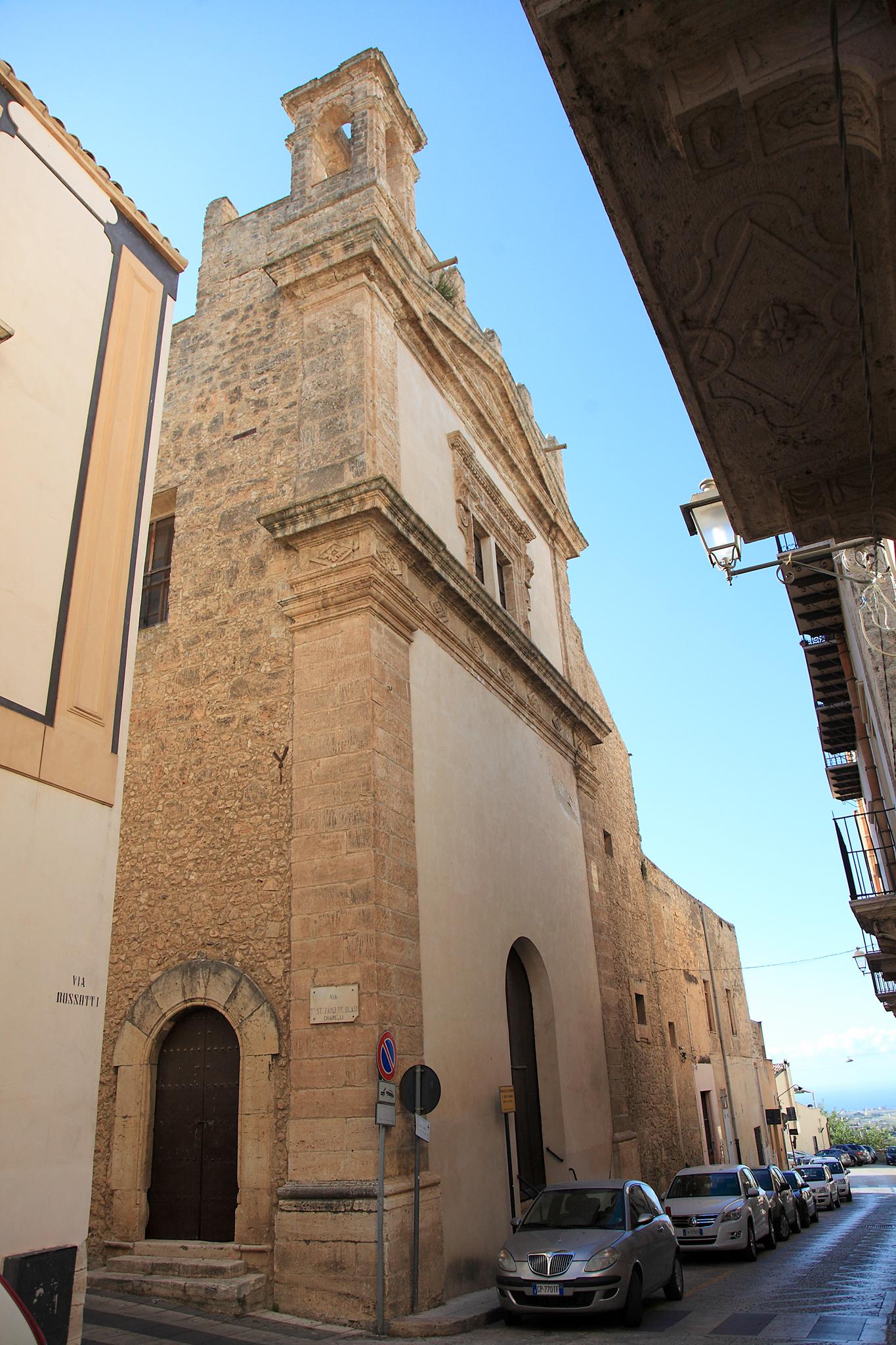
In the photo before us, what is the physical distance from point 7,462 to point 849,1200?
28.3m

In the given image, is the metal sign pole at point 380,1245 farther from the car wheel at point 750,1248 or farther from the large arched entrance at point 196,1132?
the car wheel at point 750,1248

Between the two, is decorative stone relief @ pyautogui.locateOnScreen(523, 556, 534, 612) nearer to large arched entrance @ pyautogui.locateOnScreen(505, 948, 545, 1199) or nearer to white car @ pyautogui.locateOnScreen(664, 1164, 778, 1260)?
large arched entrance @ pyautogui.locateOnScreen(505, 948, 545, 1199)

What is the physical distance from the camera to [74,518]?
20.5 feet

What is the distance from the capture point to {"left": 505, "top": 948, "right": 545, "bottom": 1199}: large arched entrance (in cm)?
1174

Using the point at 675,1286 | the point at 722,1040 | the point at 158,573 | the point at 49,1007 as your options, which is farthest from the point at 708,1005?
the point at 49,1007

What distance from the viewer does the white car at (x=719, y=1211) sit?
40.5 ft

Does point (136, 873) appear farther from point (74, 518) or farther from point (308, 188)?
point (308, 188)

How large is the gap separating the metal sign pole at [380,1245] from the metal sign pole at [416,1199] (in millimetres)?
391

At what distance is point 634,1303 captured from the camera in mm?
7875

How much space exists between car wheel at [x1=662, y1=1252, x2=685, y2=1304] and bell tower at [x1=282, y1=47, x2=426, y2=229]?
1354 centimetres

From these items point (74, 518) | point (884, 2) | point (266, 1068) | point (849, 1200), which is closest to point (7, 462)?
point (74, 518)

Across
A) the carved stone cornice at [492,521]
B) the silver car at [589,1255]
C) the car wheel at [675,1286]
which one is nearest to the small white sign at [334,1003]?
the silver car at [589,1255]

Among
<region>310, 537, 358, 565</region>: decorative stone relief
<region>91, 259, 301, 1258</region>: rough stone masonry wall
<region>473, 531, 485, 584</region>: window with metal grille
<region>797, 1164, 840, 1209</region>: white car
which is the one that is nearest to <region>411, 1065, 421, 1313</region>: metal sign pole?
<region>91, 259, 301, 1258</region>: rough stone masonry wall

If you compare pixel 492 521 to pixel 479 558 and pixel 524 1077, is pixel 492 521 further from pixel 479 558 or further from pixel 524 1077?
pixel 524 1077
